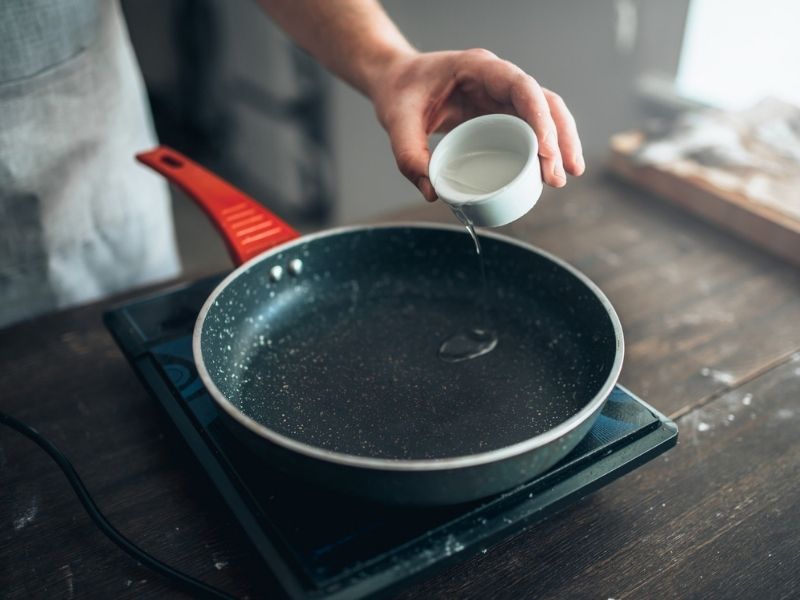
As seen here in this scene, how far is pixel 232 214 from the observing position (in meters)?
0.72

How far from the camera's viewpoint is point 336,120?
2.10 meters

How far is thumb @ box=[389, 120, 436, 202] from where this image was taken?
2.06ft

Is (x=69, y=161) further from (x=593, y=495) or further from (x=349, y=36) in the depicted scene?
Answer: (x=593, y=495)

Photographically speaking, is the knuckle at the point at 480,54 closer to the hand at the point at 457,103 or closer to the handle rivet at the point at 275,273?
the hand at the point at 457,103

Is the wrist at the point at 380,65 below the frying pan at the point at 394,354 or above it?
above

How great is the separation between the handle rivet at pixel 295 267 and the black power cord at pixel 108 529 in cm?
29

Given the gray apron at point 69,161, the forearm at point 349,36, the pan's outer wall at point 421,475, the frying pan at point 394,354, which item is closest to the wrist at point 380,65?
the forearm at point 349,36

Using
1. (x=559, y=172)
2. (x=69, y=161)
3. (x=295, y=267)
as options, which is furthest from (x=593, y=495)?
(x=69, y=161)

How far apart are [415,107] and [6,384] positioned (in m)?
0.51

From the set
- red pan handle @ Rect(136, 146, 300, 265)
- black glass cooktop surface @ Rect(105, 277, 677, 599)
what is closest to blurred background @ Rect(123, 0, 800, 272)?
red pan handle @ Rect(136, 146, 300, 265)

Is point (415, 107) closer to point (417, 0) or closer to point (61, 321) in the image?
point (61, 321)

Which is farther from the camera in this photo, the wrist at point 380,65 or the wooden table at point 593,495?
the wrist at point 380,65

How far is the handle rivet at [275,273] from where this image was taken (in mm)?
717

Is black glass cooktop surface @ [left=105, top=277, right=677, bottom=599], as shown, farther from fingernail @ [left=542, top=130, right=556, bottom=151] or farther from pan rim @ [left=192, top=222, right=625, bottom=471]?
fingernail @ [left=542, top=130, right=556, bottom=151]
